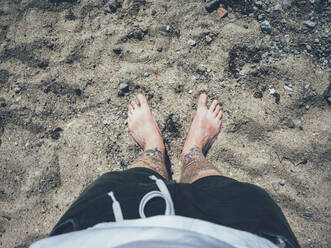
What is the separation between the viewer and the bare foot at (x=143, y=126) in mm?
1722

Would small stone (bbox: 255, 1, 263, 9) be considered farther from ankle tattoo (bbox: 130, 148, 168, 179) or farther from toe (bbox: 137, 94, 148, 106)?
ankle tattoo (bbox: 130, 148, 168, 179)

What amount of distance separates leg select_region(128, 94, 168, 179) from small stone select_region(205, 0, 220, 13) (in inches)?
36.0

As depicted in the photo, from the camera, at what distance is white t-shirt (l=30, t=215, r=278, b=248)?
72 cm

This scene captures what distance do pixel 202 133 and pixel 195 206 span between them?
771mm

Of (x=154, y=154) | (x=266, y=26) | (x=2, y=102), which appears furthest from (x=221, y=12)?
(x=2, y=102)

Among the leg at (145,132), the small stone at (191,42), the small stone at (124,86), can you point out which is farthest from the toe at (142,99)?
the small stone at (191,42)

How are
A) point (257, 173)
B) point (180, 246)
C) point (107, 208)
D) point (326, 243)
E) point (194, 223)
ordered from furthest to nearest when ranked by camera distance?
point (257, 173), point (326, 243), point (107, 208), point (194, 223), point (180, 246)

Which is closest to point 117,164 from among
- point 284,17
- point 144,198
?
point 144,198

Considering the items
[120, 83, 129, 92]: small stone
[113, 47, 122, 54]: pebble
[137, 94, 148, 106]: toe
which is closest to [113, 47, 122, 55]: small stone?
[113, 47, 122, 54]: pebble

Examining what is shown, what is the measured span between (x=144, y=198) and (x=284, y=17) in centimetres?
175

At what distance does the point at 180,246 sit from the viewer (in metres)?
0.70

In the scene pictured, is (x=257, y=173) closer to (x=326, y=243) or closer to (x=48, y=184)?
(x=326, y=243)

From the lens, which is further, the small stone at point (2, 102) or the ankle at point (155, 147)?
the small stone at point (2, 102)

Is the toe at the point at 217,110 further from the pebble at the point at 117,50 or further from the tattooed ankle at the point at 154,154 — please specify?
the pebble at the point at 117,50
